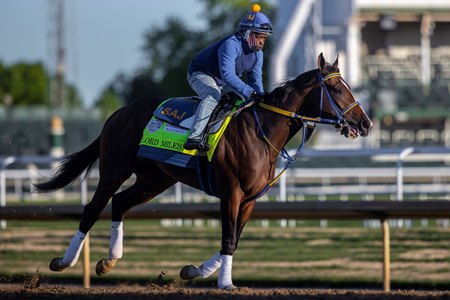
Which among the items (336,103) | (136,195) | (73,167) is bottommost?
(136,195)

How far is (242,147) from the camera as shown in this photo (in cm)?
899

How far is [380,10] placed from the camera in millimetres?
37969

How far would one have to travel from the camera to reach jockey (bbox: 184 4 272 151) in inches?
358

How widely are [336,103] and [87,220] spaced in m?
2.52

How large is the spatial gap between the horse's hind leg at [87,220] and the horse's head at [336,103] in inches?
77.9

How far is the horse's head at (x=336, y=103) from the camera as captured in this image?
354 inches

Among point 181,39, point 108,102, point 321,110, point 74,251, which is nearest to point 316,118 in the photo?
point 321,110

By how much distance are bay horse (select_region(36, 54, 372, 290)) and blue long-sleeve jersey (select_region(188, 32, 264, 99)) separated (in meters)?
0.26

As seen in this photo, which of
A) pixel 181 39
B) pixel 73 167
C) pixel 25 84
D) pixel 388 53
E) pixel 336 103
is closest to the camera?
pixel 336 103

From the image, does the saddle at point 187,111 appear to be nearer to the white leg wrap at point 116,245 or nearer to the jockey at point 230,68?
the jockey at point 230,68

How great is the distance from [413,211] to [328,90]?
209 cm

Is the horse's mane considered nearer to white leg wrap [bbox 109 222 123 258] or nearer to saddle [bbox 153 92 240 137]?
saddle [bbox 153 92 240 137]

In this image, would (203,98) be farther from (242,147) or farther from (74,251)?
(74,251)

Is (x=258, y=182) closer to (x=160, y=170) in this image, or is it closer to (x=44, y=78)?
(x=160, y=170)
